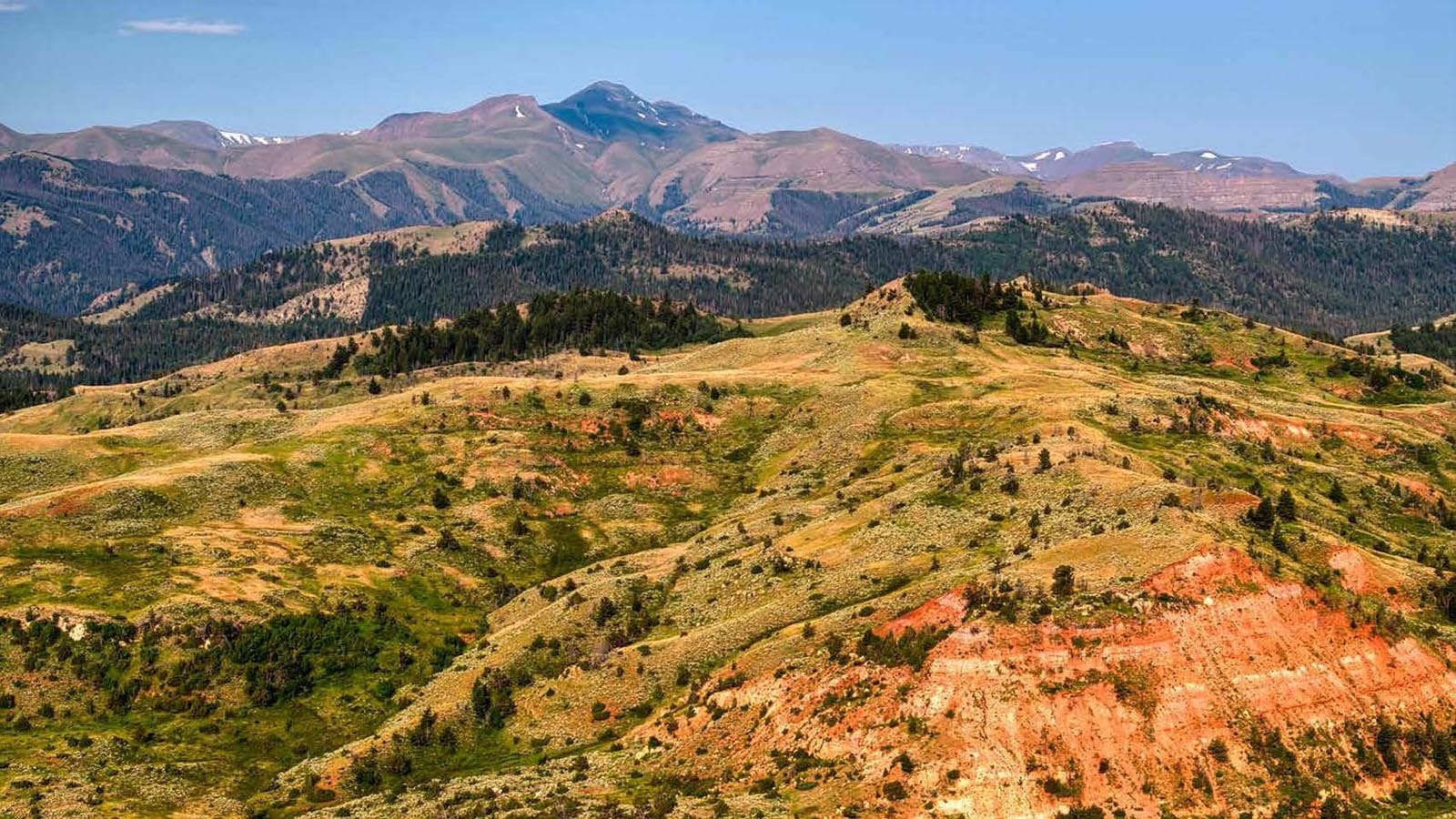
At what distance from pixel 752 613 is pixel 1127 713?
118ft

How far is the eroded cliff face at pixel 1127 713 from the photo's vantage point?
67.8 meters

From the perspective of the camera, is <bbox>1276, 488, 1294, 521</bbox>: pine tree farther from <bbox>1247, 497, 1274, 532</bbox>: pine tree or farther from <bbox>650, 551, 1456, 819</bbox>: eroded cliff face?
<bbox>650, 551, 1456, 819</bbox>: eroded cliff face

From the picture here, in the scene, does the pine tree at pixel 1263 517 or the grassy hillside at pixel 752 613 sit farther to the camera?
the pine tree at pixel 1263 517

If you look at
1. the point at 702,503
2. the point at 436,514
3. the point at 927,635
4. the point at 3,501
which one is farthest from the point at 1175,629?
the point at 3,501

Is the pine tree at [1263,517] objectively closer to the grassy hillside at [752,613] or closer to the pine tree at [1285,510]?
the grassy hillside at [752,613]

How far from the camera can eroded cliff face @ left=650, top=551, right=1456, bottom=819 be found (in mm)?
67750

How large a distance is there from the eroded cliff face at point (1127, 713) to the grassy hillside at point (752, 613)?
22cm

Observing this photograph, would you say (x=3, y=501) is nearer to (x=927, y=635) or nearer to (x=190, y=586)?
(x=190, y=586)

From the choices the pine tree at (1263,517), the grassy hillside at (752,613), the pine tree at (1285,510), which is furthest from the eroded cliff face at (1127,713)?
the pine tree at (1285,510)

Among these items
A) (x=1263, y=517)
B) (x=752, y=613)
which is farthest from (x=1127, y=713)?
(x=752, y=613)

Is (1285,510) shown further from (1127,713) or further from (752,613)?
(752,613)

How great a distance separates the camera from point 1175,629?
245 ft

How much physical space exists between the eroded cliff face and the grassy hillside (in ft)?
0.73

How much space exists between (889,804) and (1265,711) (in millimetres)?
27262
